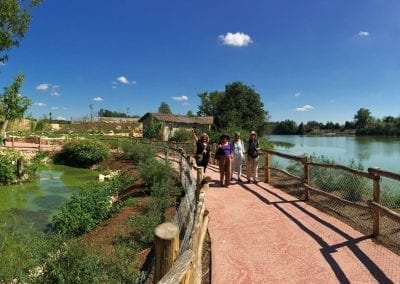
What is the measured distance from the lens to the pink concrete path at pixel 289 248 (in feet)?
17.7

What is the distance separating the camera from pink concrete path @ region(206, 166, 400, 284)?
17.7 ft

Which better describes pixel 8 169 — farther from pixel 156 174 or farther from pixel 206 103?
pixel 206 103

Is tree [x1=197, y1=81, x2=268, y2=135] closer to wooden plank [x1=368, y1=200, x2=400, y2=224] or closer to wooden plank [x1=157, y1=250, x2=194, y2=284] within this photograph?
wooden plank [x1=368, y1=200, x2=400, y2=224]

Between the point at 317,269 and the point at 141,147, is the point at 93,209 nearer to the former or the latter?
the point at 317,269

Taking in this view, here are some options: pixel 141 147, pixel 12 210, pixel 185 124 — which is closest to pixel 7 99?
pixel 141 147

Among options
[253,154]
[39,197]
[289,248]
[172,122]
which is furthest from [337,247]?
[172,122]

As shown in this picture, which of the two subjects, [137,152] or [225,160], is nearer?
[225,160]

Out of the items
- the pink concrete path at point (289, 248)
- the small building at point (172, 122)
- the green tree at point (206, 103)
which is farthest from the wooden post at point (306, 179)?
the green tree at point (206, 103)

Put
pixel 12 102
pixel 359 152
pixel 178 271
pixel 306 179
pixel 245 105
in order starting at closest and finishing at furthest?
pixel 178 271, pixel 306 179, pixel 12 102, pixel 359 152, pixel 245 105

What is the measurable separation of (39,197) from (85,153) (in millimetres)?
9966

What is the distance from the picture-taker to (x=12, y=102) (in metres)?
23.9

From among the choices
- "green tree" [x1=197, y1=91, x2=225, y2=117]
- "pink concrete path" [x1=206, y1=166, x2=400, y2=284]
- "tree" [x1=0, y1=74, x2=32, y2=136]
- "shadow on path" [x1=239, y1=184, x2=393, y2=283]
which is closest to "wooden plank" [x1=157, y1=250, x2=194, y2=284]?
"pink concrete path" [x1=206, y1=166, x2=400, y2=284]

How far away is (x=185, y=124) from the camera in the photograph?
48.8m

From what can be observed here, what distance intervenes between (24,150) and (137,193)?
18.5 meters
